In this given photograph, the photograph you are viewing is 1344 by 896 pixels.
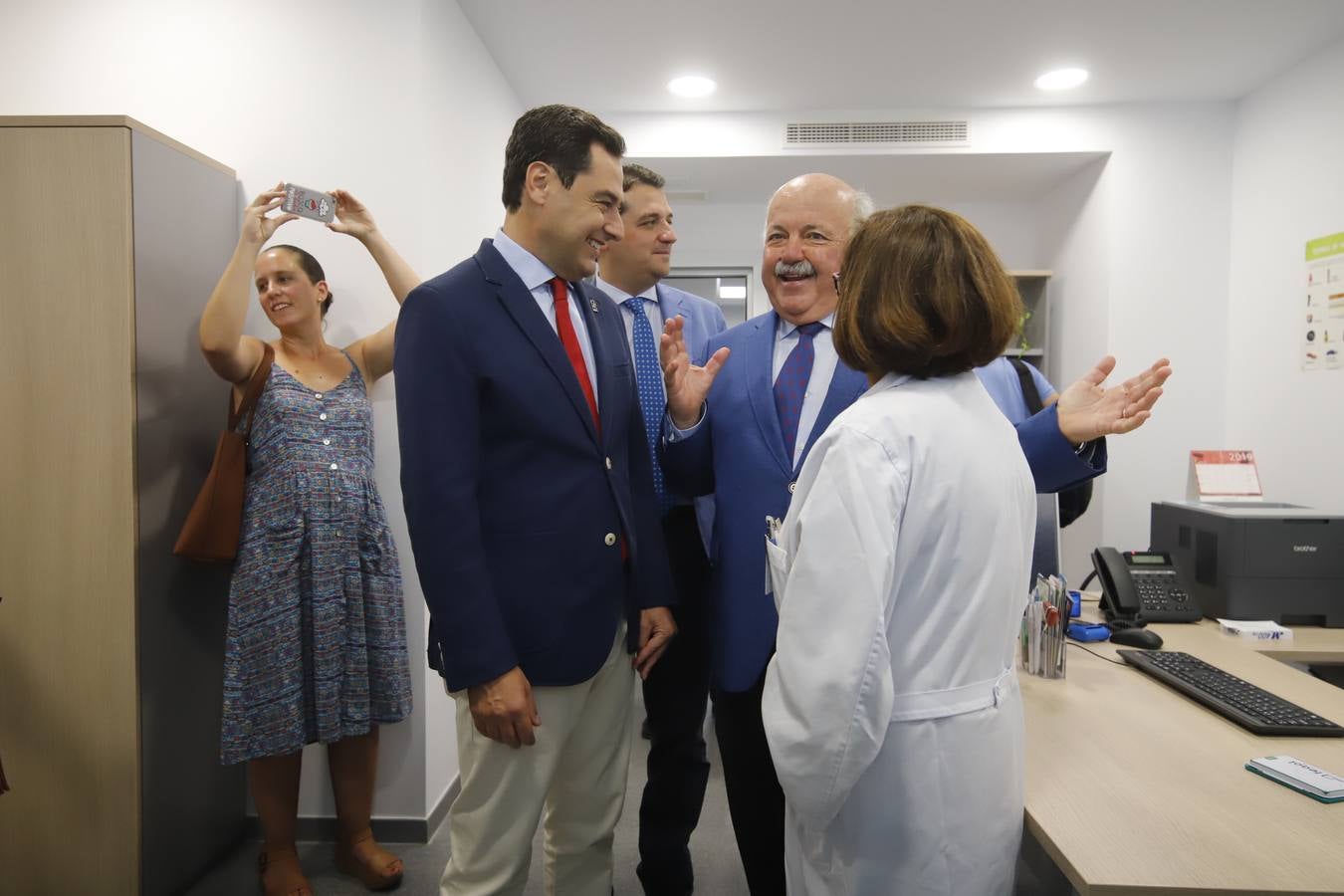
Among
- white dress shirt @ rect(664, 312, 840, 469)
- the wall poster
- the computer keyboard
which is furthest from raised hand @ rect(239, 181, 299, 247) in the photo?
the wall poster

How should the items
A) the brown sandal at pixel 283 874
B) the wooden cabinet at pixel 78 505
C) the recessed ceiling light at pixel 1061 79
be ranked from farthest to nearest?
the recessed ceiling light at pixel 1061 79
the brown sandal at pixel 283 874
the wooden cabinet at pixel 78 505

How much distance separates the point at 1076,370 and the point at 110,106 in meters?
4.33

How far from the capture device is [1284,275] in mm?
3398

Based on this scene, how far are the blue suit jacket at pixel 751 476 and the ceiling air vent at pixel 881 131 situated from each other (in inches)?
109

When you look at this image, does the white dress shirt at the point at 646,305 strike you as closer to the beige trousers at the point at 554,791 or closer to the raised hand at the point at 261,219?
the raised hand at the point at 261,219

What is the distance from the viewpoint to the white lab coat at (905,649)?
0.94 m

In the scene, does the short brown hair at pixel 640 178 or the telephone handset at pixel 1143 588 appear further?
the short brown hair at pixel 640 178

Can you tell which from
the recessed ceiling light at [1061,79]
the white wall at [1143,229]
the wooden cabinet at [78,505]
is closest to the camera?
the wooden cabinet at [78,505]

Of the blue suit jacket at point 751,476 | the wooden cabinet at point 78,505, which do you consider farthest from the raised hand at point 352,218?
the blue suit jacket at point 751,476

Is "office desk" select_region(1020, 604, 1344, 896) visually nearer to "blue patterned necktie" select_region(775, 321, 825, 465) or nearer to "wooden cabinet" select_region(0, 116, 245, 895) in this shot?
"blue patterned necktie" select_region(775, 321, 825, 465)

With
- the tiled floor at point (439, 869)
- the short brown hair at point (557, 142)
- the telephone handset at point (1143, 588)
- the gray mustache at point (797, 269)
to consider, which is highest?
the short brown hair at point (557, 142)

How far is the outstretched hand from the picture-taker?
134 centimetres

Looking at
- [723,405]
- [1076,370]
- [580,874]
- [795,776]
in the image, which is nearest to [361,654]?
[580,874]

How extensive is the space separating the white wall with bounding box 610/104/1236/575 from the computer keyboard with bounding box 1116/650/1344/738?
2497mm
